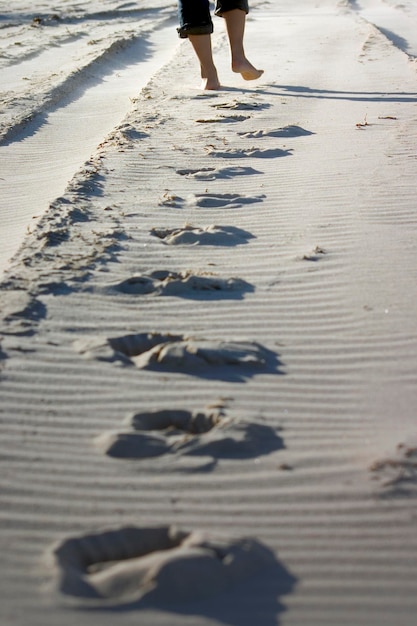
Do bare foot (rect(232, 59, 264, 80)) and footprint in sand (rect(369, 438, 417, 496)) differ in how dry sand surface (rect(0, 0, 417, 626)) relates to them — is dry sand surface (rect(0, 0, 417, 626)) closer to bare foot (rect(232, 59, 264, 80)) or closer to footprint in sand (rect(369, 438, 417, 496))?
footprint in sand (rect(369, 438, 417, 496))

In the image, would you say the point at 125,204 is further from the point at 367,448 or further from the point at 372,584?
the point at 372,584

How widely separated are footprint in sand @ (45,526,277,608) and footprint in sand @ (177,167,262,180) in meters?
3.33

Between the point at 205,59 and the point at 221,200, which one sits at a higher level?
the point at 205,59

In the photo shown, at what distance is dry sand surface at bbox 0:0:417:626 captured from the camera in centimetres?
232

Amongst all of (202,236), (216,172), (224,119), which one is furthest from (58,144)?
(202,236)

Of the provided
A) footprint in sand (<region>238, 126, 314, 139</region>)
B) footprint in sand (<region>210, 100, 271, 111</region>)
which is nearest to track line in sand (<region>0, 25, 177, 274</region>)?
footprint in sand (<region>210, 100, 271, 111</region>)

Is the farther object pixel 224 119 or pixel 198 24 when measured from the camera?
pixel 198 24

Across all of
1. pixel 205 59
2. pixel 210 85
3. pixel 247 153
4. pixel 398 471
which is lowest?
pixel 398 471

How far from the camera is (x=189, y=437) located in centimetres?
288

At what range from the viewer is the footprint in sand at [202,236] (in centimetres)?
448

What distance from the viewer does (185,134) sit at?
6516 millimetres

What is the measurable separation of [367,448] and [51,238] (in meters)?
2.11

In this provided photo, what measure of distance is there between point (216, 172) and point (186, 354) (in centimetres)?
245

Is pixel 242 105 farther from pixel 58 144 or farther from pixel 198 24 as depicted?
pixel 58 144
